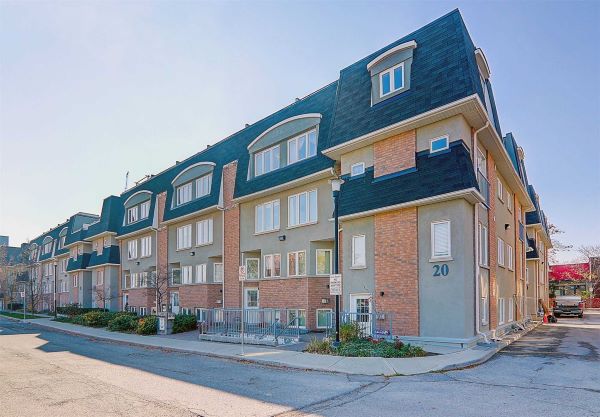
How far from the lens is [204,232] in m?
30.2

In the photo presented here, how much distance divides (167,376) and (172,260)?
2267cm

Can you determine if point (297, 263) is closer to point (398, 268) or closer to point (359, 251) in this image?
point (359, 251)

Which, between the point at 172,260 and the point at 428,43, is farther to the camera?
the point at 172,260

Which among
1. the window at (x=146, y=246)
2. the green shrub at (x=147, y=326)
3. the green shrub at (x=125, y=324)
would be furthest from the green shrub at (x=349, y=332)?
the window at (x=146, y=246)

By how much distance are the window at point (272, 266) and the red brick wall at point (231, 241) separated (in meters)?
2.36

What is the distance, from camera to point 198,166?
3080 centimetres

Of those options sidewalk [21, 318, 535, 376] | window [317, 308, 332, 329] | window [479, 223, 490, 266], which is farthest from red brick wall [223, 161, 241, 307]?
window [479, 223, 490, 266]

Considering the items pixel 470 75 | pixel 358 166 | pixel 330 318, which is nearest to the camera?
pixel 470 75

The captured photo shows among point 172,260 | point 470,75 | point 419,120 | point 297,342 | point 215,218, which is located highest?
point 470,75

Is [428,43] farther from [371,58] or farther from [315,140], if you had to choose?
[315,140]

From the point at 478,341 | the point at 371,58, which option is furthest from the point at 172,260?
the point at 478,341

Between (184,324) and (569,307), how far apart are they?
30551mm

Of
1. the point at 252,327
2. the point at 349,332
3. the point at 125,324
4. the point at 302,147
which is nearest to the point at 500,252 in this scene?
the point at 349,332

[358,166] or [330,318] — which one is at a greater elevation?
[358,166]
